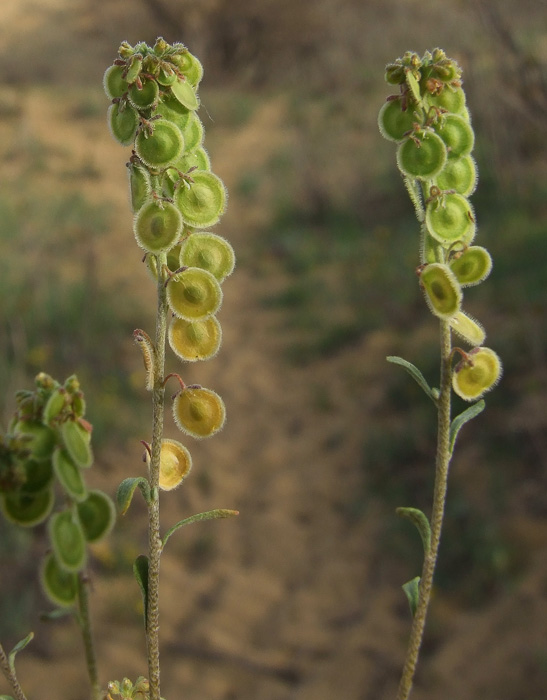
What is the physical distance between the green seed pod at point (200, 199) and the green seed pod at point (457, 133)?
0.26 meters

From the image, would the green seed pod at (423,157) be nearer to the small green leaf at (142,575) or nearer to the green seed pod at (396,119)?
the green seed pod at (396,119)

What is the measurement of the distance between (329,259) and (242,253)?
1116 mm

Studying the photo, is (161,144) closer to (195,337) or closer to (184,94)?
(184,94)

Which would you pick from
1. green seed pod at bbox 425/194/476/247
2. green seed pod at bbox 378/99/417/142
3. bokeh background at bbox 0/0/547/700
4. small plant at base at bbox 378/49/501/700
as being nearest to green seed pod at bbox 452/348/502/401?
small plant at base at bbox 378/49/501/700

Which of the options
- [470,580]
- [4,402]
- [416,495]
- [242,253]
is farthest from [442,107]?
[242,253]

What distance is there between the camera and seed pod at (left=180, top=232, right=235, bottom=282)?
79 centimetres

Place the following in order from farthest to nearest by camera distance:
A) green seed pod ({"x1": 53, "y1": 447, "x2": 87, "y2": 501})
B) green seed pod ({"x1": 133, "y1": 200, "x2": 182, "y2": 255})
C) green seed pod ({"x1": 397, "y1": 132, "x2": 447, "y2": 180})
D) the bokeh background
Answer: the bokeh background < green seed pod ({"x1": 397, "y1": 132, "x2": 447, "y2": 180}) < green seed pod ({"x1": 133, "y1": 200, "x2": 182, "y2": 255}) < green seed pod ({"x1": 53, "y1": 447, "x2": 87, "y2": 501})

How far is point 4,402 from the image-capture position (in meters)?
4.54

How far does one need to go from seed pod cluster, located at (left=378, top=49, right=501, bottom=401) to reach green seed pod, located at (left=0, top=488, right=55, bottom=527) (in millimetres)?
427

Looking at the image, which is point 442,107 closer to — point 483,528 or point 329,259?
point 483,528

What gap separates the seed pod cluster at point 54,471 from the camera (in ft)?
2.06

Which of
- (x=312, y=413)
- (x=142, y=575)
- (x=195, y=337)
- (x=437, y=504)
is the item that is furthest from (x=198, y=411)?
(x=312, y=413)

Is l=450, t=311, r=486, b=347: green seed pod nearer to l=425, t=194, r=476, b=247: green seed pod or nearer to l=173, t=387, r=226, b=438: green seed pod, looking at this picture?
l=425, t=194, r=476, b=247: green seed pod

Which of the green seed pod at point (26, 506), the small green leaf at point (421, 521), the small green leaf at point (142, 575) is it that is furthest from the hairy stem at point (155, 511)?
the small green leaf at point (421, 521)
